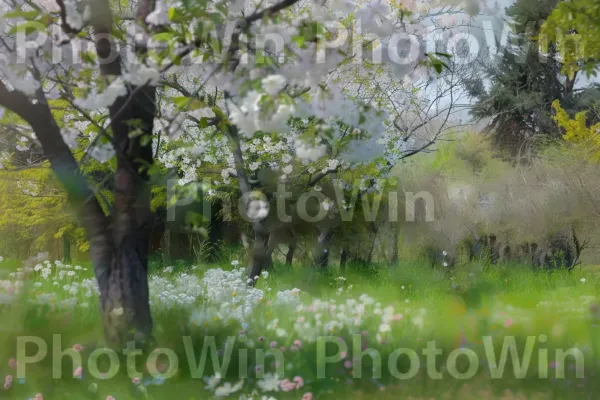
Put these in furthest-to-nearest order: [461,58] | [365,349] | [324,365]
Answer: [461,58], [365,349], [324,365]

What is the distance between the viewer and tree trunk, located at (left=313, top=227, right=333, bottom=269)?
451 inches

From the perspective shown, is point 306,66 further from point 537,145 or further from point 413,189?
point 537,145

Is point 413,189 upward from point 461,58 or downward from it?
downward

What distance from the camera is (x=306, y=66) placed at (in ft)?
12.0

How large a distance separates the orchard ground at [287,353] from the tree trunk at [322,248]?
18.4 feet

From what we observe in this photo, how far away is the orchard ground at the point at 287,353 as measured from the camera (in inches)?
149

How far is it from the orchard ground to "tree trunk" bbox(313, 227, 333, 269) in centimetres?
559

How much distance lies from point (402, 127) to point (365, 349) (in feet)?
23.0

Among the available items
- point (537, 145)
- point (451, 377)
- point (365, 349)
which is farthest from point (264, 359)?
point (537, 145)

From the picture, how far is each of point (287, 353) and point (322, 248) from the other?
24.4ft

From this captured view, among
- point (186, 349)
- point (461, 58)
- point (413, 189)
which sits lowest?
point (186, 349)

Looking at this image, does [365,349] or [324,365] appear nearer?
[324,365]

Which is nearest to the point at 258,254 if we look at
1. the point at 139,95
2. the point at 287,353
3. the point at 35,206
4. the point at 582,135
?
the point at 287,353

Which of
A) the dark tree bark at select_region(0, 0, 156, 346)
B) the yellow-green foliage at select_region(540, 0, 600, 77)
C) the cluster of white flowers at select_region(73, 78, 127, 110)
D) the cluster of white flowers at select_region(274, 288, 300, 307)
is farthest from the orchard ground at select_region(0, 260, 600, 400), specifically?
the yellow-green foliage at select_region(540, 0, 600, 77)
